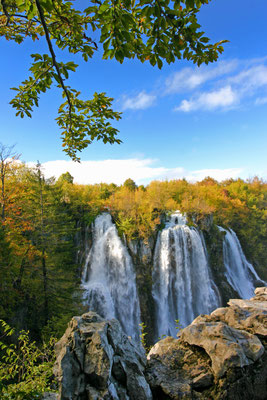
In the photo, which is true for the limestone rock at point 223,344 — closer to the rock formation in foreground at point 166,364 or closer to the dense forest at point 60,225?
the rock formation in foreground at point 166,364

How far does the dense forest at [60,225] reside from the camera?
36.7 feet

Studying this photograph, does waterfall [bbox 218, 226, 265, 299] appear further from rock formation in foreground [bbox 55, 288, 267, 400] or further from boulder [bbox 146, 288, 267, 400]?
rock formation in foreground [bbox 55, 288, 267, 400]

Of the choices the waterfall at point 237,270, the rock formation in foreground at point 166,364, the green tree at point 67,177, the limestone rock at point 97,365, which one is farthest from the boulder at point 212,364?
the green tree at point 67,177

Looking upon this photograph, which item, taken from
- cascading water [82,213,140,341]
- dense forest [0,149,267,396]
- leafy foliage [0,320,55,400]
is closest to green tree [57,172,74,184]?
dense forest [0,149,267,396]

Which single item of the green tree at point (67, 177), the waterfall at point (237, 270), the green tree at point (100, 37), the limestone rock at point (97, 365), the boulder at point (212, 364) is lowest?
the waterfall at point (237, 270)

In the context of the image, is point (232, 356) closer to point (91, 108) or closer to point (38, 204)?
point (91, 108)

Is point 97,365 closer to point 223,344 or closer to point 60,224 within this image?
point 223,344

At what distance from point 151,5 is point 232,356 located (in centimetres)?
654

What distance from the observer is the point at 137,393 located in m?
3.86

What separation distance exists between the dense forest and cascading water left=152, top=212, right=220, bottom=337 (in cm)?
239

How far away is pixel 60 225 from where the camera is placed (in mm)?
17359

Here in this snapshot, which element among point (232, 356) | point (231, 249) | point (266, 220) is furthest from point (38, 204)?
point (266, 220)

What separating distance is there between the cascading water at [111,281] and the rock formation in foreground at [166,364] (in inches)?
503

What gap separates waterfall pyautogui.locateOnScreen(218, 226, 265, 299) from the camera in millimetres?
23094
